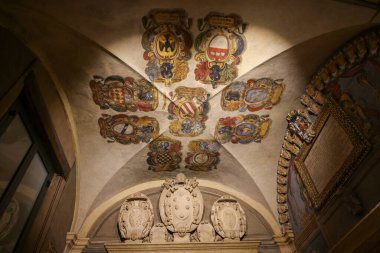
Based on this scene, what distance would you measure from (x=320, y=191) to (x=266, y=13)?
9.20 feet

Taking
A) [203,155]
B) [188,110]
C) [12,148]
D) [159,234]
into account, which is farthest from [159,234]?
[12,148]

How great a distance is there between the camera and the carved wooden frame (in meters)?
3.59

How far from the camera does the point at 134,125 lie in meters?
5.58

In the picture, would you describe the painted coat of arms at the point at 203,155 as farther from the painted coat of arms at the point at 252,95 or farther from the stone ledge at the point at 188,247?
the stone ledge at the point at 188,247

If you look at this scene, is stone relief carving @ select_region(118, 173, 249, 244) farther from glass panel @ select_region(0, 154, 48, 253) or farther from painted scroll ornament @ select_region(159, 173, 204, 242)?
glass panel @ select_region(0, 154, 48, 253)

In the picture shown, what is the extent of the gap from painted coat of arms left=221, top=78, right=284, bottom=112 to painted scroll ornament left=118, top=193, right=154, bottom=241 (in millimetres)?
2660

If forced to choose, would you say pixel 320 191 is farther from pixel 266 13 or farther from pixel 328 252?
pixel 266 13

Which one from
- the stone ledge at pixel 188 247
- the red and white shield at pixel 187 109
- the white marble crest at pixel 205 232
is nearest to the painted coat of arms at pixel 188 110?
the red and white shield at pixel 187 109

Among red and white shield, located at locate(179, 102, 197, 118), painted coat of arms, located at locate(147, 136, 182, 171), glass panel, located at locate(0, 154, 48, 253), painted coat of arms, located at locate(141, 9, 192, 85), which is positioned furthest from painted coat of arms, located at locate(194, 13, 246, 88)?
glass panel, located at locate(0, 154, 48, 253)

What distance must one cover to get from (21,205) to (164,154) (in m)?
3.03

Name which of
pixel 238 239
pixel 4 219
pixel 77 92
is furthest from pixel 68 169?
pixel 238 239

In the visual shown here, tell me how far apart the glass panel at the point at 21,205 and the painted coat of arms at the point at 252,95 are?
3.18m

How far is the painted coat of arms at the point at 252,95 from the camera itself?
501 cm

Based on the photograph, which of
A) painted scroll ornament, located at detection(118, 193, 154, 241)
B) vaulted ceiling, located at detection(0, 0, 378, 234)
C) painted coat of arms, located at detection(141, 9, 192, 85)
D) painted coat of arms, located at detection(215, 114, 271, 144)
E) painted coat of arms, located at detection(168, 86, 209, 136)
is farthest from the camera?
painted scroll ornament, located at detection(118, 193, 154, 241)
